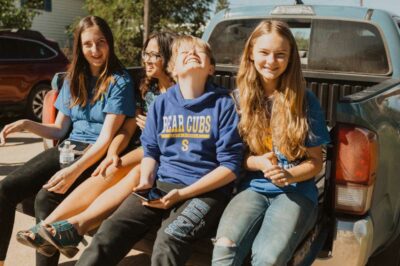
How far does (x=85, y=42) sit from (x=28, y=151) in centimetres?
489

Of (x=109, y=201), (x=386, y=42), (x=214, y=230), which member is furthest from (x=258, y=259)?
(x=386, y=42)

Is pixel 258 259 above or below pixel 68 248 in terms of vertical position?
above

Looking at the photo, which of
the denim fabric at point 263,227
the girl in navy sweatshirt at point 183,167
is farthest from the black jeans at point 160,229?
the denim fabric at point 263,227

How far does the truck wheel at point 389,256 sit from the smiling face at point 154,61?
1785 mm

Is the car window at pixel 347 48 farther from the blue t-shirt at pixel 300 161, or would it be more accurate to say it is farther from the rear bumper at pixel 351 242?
the rear bumper at pixel 351 242

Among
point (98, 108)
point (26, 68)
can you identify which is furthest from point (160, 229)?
point (26, 68)

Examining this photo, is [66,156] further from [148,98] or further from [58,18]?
[58,18]

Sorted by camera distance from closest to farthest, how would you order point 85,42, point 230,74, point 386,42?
point 85,42, point 386,42, point 230,74

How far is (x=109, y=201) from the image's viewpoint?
9.18ft

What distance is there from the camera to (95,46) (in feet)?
11.1

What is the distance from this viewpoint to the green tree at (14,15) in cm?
1399

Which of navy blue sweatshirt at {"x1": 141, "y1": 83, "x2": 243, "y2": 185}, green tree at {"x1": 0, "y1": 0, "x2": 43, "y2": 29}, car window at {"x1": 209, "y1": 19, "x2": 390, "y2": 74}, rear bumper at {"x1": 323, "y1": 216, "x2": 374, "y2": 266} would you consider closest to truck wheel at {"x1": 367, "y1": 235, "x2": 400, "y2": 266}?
rear bumper at {"x1": 323, "y1": 216, "x2": 374, "y2": 266}

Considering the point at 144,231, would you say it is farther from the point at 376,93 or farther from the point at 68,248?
the point at 376,93

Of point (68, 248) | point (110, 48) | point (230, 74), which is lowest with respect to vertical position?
point (68, 248)
